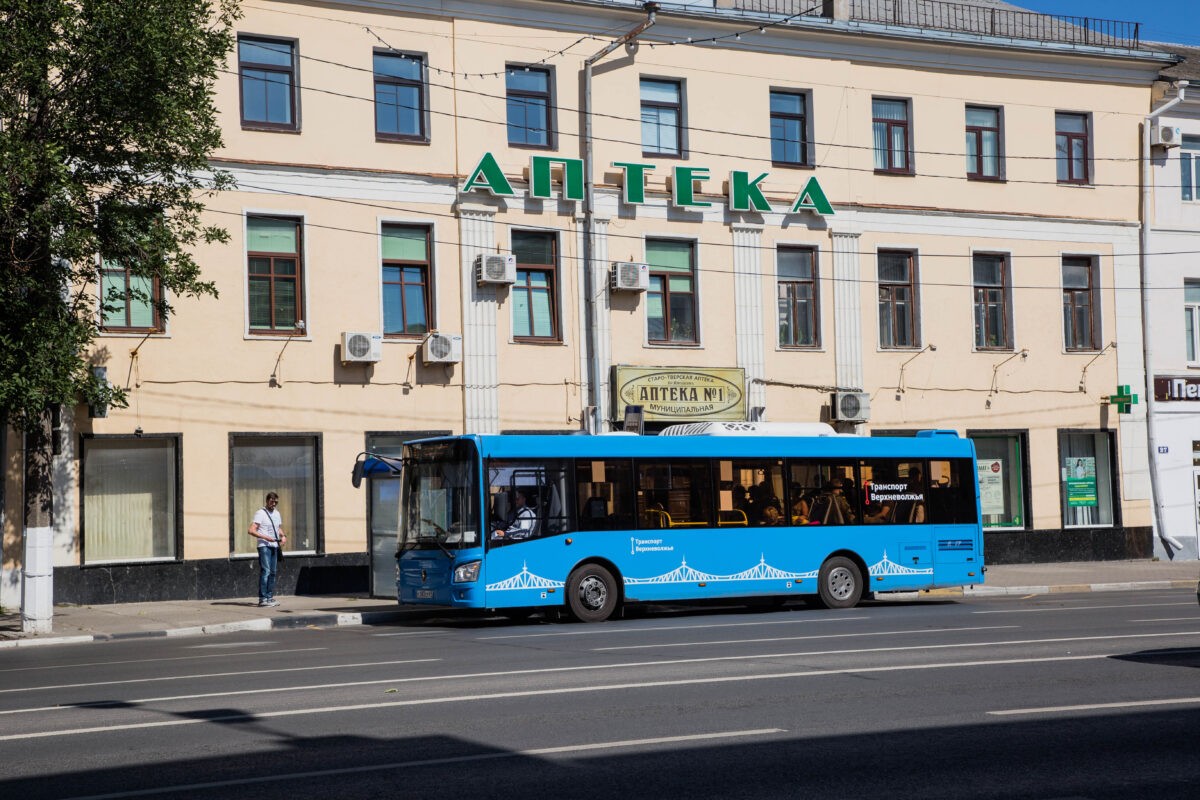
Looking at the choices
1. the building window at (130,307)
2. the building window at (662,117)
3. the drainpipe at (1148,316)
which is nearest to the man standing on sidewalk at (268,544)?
the building window at (130,307)

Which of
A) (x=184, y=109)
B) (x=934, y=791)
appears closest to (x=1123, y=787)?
(x=934, y=791)

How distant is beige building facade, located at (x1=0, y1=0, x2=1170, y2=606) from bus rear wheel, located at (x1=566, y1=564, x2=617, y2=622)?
508 centimetres

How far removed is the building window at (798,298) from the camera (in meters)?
30.8

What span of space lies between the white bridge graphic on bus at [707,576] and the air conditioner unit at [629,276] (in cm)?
793

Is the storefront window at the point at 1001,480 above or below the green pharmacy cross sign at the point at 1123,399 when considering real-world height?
below

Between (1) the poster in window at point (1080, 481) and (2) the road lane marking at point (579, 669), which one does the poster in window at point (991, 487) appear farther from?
(2) the road lane marking at point (579, 669)

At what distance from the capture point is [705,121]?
29.9 metres

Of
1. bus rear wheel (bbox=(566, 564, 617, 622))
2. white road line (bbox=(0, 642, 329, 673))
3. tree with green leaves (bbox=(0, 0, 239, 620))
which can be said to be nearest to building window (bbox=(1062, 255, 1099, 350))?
bus rear wheel (bbox=(566, 564, 617, 622))

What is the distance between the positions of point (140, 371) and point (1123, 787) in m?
19.9

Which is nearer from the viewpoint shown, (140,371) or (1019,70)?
(140,371)

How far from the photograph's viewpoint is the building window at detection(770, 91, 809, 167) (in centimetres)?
3086

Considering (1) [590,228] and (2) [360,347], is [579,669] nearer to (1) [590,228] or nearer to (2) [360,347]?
(2) [360,347]

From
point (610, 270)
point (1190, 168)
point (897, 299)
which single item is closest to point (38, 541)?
point (610, 270)

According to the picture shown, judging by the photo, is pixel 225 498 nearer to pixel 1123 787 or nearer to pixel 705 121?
pixel 705 121
